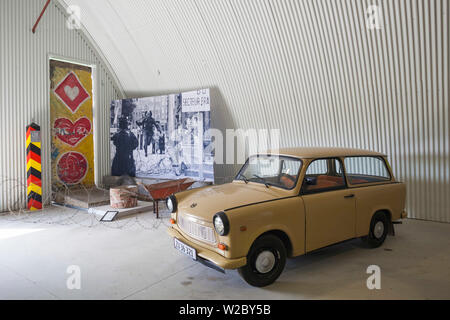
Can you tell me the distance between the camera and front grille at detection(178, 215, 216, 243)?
3869 mm

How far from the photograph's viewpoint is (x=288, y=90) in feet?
24.8

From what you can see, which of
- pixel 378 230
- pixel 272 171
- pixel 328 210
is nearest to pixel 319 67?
pixel 272 171

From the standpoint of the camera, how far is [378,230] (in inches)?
201

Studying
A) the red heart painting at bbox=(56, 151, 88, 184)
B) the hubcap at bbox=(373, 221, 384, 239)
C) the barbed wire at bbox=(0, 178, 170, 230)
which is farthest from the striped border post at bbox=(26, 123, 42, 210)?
the hubcap at bbox=(373, 221, 384, 239)

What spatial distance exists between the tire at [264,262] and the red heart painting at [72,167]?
24.3 ft

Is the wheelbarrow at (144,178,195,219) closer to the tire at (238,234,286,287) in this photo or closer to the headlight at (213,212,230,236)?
the headlight at (213,212,230,236)

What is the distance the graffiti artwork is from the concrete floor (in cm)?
342

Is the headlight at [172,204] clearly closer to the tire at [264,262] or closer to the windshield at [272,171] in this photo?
the windshield at [272,171]

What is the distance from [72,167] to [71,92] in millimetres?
2117

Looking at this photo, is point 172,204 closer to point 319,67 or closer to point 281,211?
point 281,211

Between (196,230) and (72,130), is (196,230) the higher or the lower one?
the lower one

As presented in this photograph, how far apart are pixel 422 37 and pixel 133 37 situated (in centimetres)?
690

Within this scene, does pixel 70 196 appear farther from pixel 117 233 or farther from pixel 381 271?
pixel 381 271
